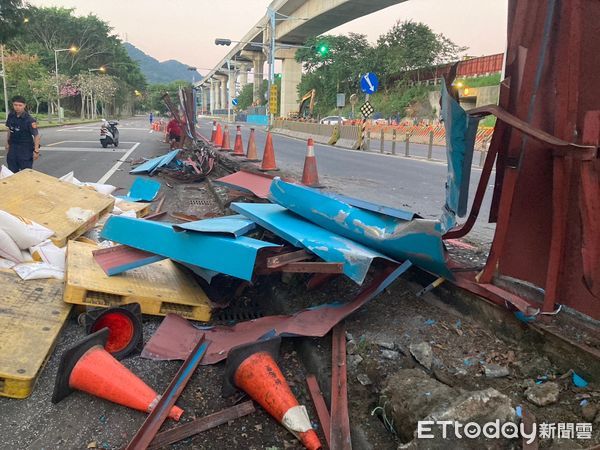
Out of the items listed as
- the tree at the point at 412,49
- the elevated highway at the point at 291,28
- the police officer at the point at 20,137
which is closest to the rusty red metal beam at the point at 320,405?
the police officer at the point at 20,137

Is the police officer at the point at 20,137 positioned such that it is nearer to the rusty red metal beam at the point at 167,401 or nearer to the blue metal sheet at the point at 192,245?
the blue metal sheet at the point at 192,245

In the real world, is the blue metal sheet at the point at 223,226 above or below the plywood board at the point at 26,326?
above

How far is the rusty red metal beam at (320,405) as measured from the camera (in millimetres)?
2416

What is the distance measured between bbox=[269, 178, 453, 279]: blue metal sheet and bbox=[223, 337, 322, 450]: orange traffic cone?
1.03m

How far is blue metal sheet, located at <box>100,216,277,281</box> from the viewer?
3.23m

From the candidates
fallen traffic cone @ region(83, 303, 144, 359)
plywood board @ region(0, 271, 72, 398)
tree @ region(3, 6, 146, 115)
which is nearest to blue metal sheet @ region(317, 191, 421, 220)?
fallen traffic cone @ region(83, 303, 144, 359)

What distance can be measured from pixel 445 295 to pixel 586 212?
3.89ft

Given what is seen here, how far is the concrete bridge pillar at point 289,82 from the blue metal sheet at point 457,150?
6132 cm

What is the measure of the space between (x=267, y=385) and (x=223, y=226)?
4.57ft

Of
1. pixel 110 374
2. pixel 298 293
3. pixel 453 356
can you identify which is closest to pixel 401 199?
pixel 298 293

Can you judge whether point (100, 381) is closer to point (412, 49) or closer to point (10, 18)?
point (10, 18)

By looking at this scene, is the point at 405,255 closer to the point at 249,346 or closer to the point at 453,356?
the point at 453,356

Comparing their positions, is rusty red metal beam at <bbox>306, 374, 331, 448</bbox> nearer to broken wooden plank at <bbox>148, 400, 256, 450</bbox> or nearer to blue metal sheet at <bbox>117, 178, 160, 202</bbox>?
broken wooden plank at <bbox>148, 400, 256, 450</bbox>

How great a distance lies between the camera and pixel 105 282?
3.53m
